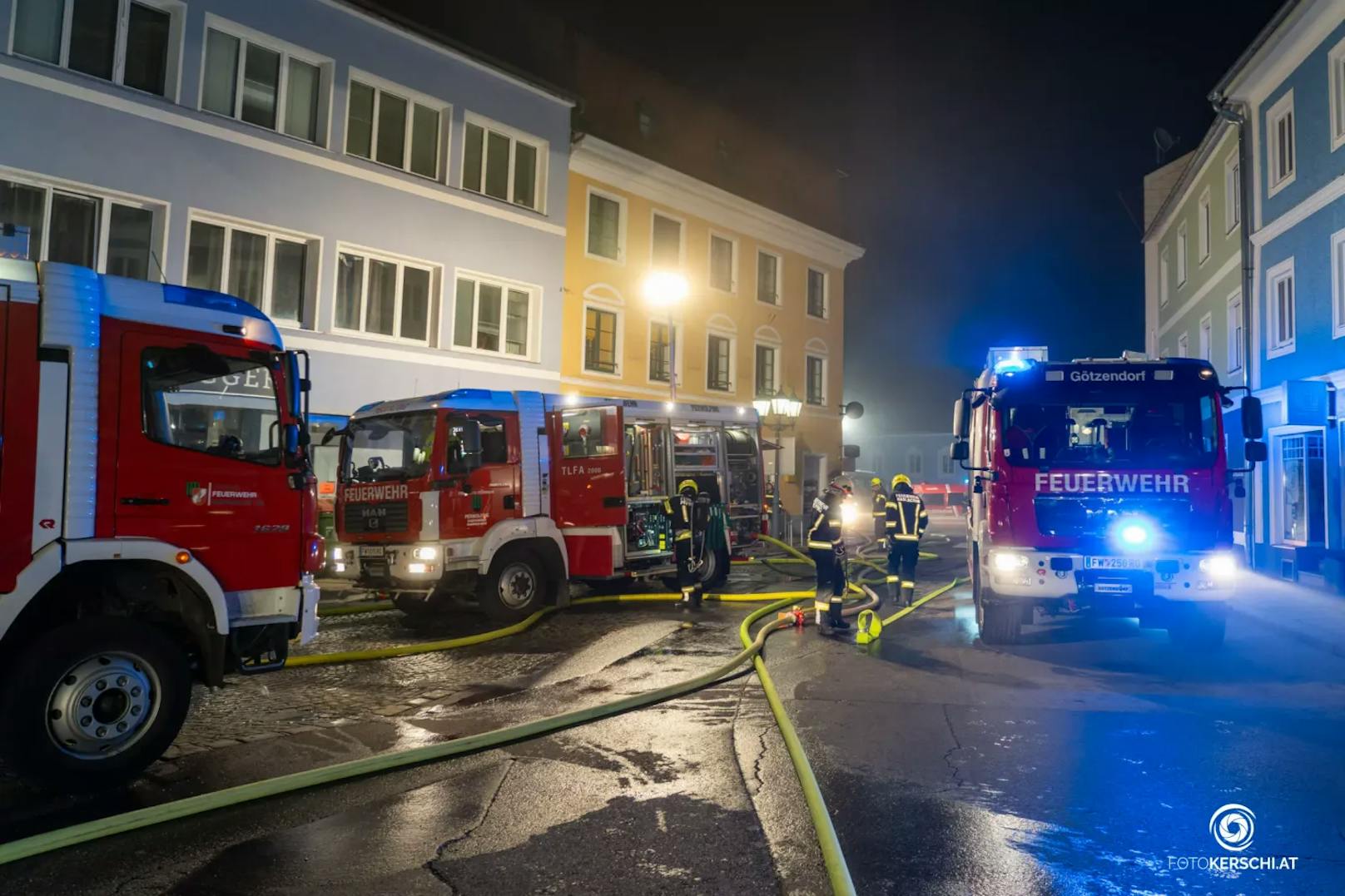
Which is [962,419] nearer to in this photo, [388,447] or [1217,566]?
[1217,566]

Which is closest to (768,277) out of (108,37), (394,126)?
(394,126)

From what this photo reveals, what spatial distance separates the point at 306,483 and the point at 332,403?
10218 millimetres

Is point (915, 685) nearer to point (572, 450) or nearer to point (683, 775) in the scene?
point (683, 775)

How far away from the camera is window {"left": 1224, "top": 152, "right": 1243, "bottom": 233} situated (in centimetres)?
1853

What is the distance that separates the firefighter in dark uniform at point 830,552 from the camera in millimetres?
9938

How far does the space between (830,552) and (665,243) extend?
598 inches

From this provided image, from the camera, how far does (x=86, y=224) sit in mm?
13398

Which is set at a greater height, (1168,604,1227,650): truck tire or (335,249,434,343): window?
(335,249,434,343): window

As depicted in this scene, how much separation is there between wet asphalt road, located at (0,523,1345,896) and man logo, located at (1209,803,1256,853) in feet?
0.19

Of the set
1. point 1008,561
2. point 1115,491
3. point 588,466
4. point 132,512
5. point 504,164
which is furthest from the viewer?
point 504,164

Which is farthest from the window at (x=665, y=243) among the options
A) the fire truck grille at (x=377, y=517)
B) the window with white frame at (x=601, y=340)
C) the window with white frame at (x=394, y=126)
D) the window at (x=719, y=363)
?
the fire truck grille at (x=377, y=517)

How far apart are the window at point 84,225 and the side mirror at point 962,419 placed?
11.3m

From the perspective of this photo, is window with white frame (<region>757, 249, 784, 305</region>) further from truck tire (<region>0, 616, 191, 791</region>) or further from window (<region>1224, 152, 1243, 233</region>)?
truck tire (<region>0, 616, 191, 791</region>)

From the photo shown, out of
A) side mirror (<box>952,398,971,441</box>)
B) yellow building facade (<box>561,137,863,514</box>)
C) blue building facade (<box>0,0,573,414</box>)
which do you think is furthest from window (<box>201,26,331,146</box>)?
side mirror (<box>952,398,971,441</box>)
